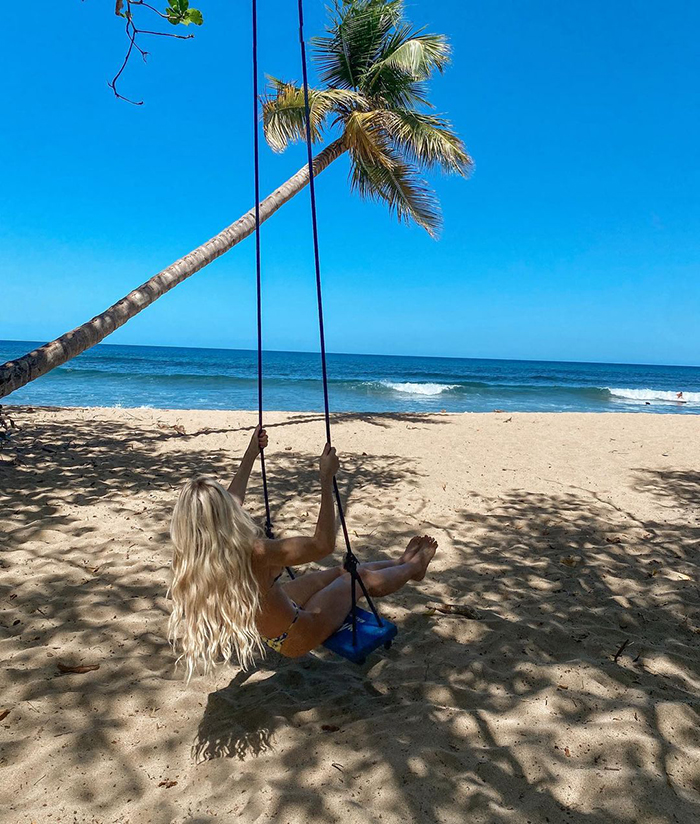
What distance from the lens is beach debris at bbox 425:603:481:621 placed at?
11.1ft

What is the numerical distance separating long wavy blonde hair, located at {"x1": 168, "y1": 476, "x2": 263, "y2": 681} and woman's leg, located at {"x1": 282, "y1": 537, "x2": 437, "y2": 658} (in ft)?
1.15

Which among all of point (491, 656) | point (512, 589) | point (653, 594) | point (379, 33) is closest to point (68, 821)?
point (491, 656)

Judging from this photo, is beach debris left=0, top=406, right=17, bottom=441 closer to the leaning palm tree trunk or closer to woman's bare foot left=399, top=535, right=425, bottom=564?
the leaning palm tree trunk

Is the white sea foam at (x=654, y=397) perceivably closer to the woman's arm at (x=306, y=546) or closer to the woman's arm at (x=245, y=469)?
the woman's arm at (x=245, y=469)

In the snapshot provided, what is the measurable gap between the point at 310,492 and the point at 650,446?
6.31 m

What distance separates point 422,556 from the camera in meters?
3.37

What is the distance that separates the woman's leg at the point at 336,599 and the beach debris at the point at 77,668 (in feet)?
3.44

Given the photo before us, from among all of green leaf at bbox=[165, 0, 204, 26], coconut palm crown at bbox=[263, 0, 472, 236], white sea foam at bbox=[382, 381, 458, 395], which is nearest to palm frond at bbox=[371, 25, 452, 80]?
coconut palm crown at bbox=[263, 0, 472, 236]

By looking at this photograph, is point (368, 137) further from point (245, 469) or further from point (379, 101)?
point (245, 469)

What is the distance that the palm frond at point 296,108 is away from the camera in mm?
9062

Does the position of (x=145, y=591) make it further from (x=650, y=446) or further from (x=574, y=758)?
(x=650, y=446)

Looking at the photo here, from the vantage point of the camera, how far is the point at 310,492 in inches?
241

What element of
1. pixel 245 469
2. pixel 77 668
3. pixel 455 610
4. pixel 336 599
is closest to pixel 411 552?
pixel 455 610

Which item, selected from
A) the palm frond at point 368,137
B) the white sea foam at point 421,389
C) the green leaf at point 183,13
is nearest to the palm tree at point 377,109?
the palm frond at point 368,137
